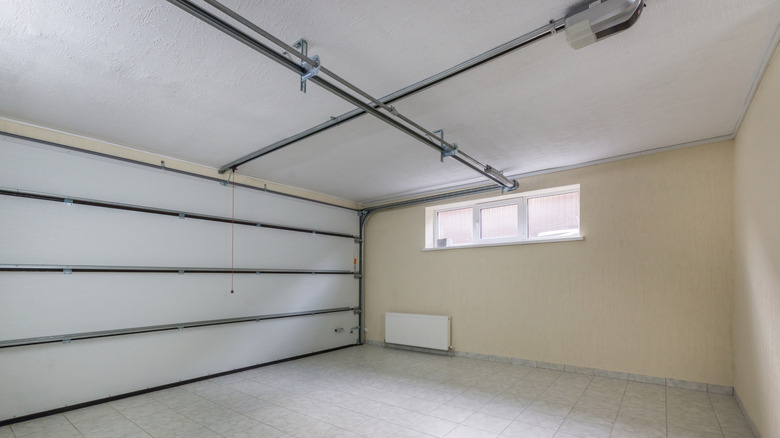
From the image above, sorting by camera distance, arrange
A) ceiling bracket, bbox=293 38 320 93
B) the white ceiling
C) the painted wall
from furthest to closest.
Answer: the painted wall, ceiling bracket, bbox=293 38 320 93, the white ceiling

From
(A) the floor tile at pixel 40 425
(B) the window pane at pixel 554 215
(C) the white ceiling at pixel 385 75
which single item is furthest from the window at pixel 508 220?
(A) the floor tile at pixel 40 425

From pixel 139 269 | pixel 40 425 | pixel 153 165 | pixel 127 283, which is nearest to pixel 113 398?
pixel 40 425

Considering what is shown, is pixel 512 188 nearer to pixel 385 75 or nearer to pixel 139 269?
pixel 385 75

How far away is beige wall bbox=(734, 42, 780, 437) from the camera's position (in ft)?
7.34

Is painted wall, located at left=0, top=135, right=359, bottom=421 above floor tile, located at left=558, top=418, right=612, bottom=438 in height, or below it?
above

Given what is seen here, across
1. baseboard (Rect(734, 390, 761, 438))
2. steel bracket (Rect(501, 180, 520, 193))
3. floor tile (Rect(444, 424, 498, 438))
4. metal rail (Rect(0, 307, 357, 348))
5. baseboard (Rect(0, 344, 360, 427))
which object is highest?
steel bracket (Rect(501, 180, 520, 193))

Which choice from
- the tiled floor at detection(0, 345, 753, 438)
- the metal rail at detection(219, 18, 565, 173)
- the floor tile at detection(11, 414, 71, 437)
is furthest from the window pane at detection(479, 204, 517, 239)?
the floor tile at detection(11, 414, 71, 437)

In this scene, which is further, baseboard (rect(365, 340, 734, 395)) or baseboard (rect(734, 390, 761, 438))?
baseboard (rect(365, 340, 734, 395))

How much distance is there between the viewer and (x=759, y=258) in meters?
2.64

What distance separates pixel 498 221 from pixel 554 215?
81 cm

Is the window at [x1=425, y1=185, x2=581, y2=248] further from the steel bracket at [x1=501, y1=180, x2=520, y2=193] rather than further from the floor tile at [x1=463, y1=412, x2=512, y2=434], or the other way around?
the floor tile at [x1=463, y1=412, x2=512, y2=434]

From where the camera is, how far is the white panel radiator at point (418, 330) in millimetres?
5512

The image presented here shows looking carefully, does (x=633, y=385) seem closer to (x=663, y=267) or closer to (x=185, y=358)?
(x=663, y=267)

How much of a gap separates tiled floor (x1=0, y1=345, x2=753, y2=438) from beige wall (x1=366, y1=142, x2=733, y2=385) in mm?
392
